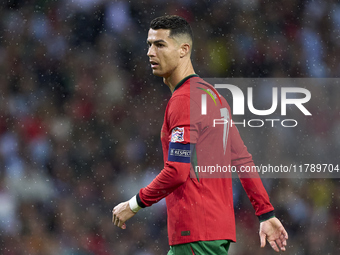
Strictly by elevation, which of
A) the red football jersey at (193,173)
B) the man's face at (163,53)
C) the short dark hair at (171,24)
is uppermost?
the short dark hair at (171,24)

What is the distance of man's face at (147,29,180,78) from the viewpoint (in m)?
1.73

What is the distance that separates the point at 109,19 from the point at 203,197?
242 cm

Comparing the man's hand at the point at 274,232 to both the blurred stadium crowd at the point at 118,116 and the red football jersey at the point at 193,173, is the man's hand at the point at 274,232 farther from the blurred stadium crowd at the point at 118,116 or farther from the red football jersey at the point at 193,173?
the blurred stadium crowd at the point at 118,116

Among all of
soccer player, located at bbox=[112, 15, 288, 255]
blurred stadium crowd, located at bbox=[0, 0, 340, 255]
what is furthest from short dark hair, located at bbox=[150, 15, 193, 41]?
blurred stadium crowd, located at bbox=[0, 0, 340, 255]

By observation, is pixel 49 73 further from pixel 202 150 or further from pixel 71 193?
pixel 202 150

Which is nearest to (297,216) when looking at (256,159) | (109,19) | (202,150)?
(256,159)

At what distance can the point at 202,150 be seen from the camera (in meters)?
1.64

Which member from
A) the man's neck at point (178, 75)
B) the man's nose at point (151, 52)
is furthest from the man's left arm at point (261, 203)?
the man's nose at point (151, 52)

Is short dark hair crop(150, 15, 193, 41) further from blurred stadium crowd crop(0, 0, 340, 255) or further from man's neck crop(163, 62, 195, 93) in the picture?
blurred stadium crowd crop(0, 0, 340, 255)

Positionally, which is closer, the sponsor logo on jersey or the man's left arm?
the sponsor logo on jersey

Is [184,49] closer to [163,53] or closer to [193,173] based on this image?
[163,53]

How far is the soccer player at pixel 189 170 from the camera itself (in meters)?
1.58

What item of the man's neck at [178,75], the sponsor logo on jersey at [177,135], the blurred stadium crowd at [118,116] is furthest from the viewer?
the blurred stadium crowd at [118,116]

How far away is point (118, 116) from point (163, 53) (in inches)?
77.7
